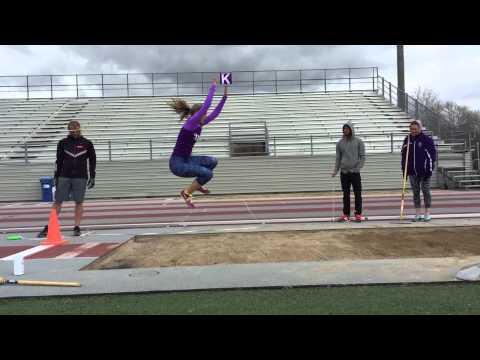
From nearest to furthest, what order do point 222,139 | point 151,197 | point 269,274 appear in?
1. point 269,274
2. point 151,197
3. point 222,139

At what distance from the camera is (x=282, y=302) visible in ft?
13.1

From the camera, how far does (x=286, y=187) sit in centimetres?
2038

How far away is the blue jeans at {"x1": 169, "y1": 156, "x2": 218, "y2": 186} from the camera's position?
6.50 m

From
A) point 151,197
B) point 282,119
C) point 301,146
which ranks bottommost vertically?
point 151,197

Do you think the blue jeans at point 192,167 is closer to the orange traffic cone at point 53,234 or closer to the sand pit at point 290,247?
the sand pit at point 290,247

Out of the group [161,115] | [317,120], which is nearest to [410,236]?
[317,120]

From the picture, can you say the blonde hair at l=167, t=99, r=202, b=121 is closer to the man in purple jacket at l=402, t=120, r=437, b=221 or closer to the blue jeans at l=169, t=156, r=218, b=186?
the blue jeans at l=169, t=156, r=218, b=186

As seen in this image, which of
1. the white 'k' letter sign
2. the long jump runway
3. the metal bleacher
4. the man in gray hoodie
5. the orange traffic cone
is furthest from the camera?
the metal bleacher

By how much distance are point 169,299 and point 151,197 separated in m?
15.9

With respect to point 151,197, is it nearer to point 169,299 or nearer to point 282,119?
point 282,119

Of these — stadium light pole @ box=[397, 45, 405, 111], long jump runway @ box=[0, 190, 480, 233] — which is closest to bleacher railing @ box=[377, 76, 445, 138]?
stadium light pole @ box=[397, 45, 405, 111]

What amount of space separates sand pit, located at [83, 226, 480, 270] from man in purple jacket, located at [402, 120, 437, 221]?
4.87 feet

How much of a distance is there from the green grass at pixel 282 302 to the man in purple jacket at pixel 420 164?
4970 millimetres

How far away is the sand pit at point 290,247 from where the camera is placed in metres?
5.86
